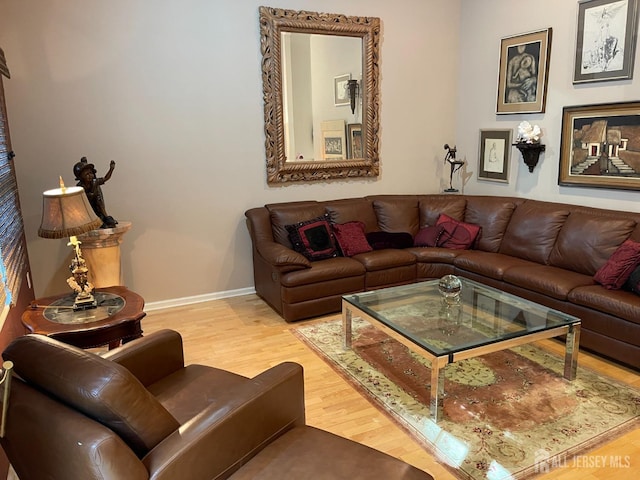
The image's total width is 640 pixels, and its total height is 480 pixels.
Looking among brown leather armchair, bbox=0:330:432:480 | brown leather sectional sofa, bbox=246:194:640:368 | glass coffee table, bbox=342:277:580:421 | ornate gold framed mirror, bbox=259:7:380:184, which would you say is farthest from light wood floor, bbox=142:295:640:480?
ornate gold framed mirror, bbox=259:7:380:184

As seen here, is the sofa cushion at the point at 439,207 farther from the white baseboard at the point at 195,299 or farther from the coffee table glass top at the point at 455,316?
the white baseboard at the point at 195,299

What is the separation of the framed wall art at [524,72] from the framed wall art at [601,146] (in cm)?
39

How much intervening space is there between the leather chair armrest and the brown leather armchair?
1.12ft

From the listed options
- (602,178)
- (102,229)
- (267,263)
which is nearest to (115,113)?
(102,229)

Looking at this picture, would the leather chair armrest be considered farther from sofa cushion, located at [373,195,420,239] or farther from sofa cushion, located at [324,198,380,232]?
sofa cushion, located at [373,195,420,239]

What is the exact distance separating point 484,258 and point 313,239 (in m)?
1.52

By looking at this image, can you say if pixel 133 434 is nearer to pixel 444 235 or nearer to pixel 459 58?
pixel 444 235

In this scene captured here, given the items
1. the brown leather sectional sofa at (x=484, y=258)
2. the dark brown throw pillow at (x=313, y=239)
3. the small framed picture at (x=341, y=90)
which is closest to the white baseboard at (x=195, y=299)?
the brown leather sectional sofa at (x=484, y=258)

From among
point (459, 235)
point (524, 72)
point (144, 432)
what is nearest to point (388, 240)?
point (459, 235)

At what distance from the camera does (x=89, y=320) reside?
7.65ft

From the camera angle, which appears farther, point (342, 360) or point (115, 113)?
point (115, 113)

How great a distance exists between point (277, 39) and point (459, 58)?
7.23ft

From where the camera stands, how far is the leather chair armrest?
204 cm

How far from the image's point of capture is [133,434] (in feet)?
4.53
